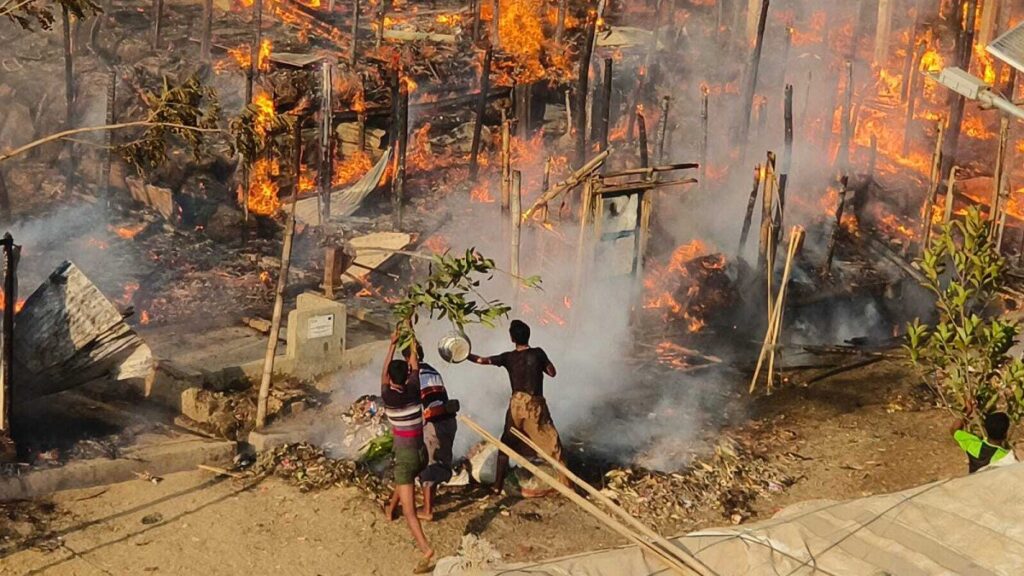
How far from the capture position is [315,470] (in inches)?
458

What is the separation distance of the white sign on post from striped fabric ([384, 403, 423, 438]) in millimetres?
4311

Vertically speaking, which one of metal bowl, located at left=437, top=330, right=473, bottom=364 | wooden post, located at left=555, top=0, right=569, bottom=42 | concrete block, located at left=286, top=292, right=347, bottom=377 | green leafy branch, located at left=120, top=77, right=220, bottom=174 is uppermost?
green leafy branch, located at left=120, top=77, right=220, bottom=174

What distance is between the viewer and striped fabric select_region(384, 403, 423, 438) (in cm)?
1016

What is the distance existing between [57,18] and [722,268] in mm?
18000

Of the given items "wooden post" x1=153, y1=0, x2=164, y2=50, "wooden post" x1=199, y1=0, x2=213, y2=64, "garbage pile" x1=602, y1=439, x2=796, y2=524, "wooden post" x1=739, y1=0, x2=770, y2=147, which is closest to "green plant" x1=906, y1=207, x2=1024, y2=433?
"garbage pile" x1=602, y1=439, x2=796, y2=524

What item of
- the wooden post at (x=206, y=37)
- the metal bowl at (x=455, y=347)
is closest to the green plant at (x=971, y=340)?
the metal bowl at (x=455, y=347)

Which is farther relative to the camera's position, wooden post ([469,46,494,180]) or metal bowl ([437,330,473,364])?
wooden post ([469,46,494,180])

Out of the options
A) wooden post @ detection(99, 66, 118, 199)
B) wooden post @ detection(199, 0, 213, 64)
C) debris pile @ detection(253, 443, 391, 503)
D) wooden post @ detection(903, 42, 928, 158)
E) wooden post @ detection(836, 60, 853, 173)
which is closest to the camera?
debris pile @ detection(253, 443, 391, 503)

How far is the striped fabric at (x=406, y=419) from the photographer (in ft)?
33.3

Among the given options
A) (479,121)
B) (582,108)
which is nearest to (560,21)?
(582,108)

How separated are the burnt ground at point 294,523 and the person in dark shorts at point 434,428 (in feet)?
1.07

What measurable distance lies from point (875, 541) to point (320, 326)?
9.10 metres

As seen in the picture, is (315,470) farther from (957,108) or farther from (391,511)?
(957,108)

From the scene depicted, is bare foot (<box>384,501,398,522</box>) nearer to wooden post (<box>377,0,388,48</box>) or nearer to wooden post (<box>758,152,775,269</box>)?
wooden post (<box>758,152,775,269</box>)
